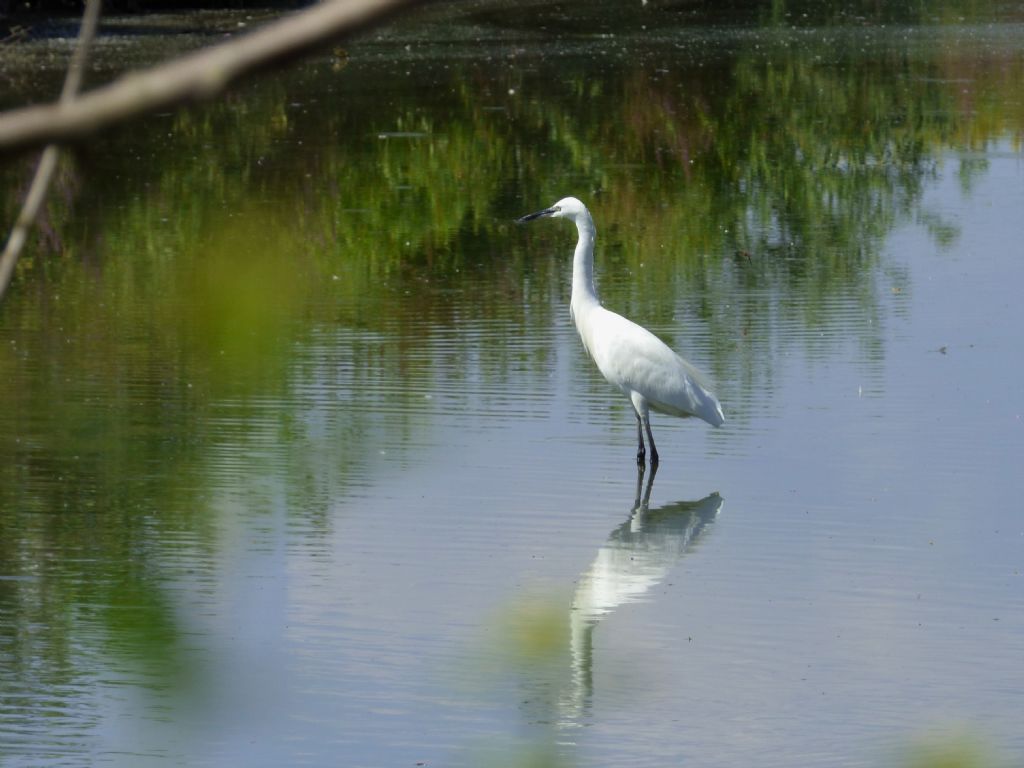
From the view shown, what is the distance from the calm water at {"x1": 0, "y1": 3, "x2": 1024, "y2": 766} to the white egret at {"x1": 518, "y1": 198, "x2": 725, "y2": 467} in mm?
221

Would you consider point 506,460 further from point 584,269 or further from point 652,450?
point 584,269

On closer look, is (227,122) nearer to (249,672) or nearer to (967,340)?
(967,340)

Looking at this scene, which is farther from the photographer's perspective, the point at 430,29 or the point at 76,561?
the point at 430,29

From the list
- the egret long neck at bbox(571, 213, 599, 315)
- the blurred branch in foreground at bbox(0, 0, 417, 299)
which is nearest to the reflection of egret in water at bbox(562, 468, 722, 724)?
the egret long neck at bbox(571, 213, 599, 315)

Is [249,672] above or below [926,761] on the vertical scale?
below

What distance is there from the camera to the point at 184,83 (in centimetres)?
90

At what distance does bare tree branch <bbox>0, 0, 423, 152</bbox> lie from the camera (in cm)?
90

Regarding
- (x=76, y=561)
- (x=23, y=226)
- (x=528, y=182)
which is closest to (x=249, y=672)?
(x=76, y=561)

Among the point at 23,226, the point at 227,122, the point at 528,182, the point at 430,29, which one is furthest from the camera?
the point at 430,29

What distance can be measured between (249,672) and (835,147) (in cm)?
1086

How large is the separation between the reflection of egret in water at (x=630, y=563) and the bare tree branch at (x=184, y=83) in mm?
4092

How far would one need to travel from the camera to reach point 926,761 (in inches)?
74.2

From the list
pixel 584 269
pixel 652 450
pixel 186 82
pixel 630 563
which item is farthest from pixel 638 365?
pixel 186 82

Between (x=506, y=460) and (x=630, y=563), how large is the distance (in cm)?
124
